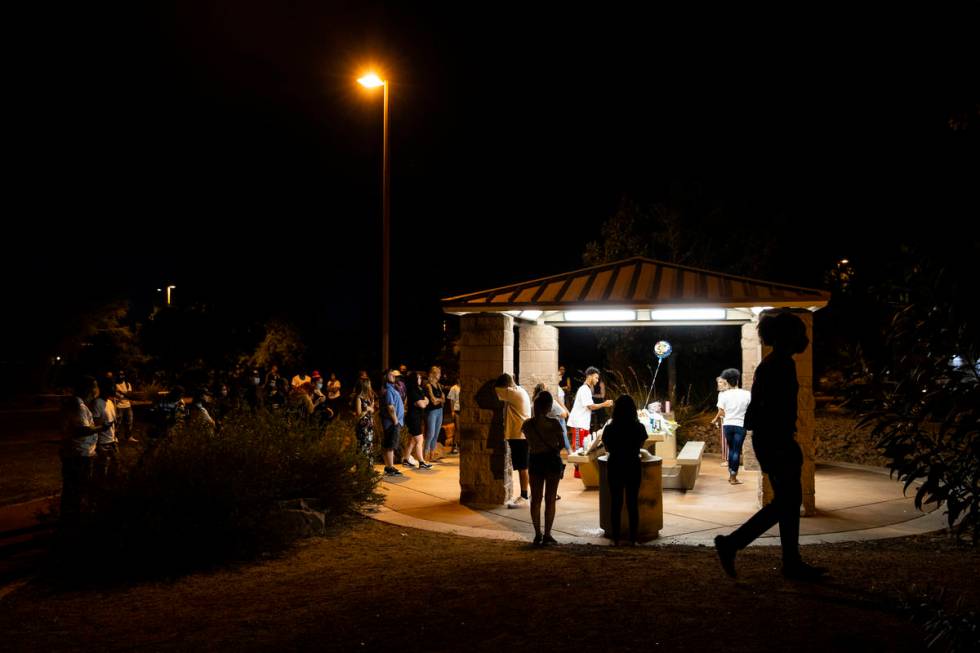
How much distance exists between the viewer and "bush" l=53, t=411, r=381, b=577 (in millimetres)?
6566

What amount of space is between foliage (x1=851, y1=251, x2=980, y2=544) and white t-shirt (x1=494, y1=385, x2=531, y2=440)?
562 centimetres

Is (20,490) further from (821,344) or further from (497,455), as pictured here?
(821,344)

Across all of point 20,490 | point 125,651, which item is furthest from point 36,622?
point 20,490

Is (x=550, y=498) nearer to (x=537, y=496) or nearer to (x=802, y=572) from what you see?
(x=537, y=496)

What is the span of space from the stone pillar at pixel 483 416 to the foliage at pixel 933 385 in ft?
20.3

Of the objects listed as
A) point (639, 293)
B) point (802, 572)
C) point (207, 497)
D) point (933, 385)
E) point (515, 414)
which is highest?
point (639, 293)

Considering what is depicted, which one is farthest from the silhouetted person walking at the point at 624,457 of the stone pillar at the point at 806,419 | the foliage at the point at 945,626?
the foliage at the point at 945,626

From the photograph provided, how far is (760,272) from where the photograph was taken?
71.5 ft

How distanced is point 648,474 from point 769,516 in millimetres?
2360

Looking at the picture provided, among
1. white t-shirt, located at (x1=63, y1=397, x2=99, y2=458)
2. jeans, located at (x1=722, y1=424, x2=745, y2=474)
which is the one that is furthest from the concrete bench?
white t-shirt, located at (x1=63, y1=397, x2=99, y2=458)

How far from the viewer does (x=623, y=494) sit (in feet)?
25.0

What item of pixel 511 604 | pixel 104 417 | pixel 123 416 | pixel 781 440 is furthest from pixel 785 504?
pixel 123 416

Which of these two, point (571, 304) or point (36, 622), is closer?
point (36, 622)

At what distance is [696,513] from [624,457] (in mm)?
2502
